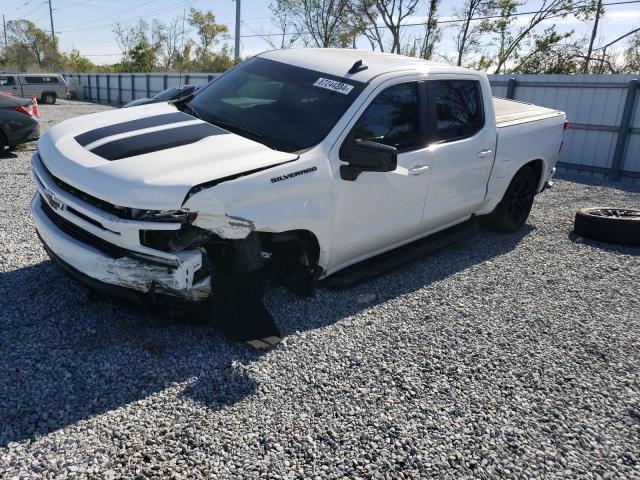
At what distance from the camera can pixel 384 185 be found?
3.98 m

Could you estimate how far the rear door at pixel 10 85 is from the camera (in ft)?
85.8

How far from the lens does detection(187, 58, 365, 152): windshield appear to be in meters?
3.72

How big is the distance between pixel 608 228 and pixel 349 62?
384cm

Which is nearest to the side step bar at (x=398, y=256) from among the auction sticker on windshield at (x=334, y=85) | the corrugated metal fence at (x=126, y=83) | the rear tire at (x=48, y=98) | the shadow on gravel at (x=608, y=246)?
the auction sticker on windshield at (x=334, y=85)

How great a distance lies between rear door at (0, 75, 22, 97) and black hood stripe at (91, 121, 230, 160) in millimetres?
27547

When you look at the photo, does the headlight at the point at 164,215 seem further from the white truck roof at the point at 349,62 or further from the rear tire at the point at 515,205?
the rear tire at the point at 515,205

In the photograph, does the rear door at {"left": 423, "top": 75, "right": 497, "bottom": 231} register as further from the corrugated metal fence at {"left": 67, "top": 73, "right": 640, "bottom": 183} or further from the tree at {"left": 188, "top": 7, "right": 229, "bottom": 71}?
the tree at {"left": 188, "top": 7, "right": 229, "bottom": 71}

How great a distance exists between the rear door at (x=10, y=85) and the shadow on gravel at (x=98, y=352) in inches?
1068

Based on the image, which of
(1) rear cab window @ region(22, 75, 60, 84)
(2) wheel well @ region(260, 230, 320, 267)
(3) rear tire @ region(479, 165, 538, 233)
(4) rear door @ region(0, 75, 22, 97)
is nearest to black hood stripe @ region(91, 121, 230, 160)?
(2) wheel well @ region(260, 230, 320, 267)

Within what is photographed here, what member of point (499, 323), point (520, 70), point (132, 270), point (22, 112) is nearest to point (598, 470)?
point (499, 323)

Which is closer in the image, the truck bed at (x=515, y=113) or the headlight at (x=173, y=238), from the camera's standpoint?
the headlight at (x=173, y=238)

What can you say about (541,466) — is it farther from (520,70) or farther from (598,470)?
(520,70)

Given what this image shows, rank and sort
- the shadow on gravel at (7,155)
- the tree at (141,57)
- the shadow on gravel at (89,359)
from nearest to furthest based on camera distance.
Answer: the shadow on gravel at (89,359) < the shadow on gravel at (7,155) < the tree at (141,57)

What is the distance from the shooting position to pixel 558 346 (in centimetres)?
369
